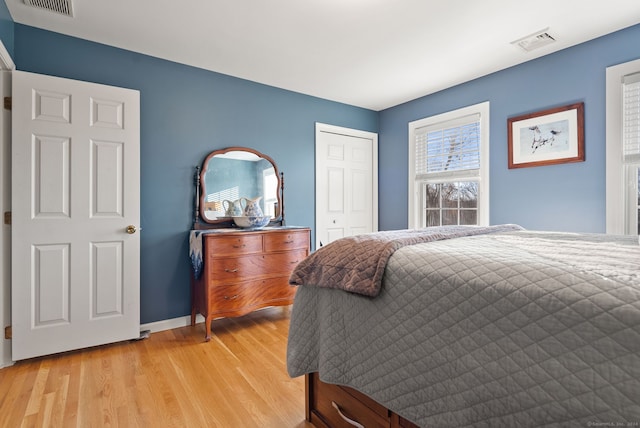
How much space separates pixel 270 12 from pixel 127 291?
236 centimetres

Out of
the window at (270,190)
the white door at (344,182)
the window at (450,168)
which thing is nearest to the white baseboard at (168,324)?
the window at (270,190)

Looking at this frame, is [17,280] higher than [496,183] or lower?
lower

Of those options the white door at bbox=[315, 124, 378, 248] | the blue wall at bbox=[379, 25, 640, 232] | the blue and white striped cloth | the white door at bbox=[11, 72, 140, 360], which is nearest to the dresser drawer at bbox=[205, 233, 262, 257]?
the blue and white striped cloth

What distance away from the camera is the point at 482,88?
3336mm

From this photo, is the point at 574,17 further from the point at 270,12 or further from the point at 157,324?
the point at 157,324

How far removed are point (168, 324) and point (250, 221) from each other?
1170mm

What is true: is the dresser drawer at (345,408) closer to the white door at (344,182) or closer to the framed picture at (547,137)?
the white door at (344,182)

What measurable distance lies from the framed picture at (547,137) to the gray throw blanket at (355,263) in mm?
1973

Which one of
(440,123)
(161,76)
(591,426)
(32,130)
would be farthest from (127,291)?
(440,123)

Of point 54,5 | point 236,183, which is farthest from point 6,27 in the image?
point 236,183

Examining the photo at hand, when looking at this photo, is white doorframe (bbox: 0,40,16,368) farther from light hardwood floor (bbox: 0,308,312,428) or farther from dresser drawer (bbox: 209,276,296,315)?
dresser drawer (bbox: 209,276,296,315)

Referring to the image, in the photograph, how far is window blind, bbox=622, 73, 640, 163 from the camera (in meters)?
2.40

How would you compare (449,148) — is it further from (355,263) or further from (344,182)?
(355,263)

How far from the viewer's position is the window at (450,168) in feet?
11.1
